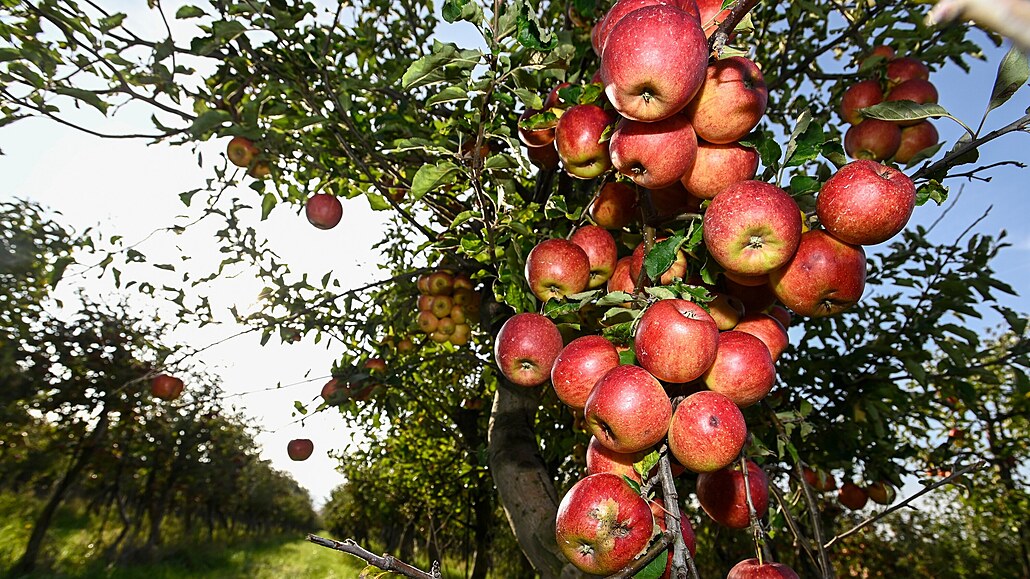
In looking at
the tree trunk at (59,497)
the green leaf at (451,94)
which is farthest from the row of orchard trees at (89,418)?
the green leaf at (451,94)

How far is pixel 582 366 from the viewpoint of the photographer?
140cm

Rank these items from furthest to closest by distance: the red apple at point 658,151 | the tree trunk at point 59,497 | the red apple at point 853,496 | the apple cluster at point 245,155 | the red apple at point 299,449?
1. the tree trunk at point 59,497
2. the red apple at point 299,449
3. the red apple at point 853,496
4. the apple cluster at point 245,155
5. the red apple at point 658,151

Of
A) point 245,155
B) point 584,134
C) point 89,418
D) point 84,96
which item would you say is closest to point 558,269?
point 584,134

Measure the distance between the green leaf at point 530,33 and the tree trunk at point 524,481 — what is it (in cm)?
181

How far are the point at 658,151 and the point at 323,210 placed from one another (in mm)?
2480

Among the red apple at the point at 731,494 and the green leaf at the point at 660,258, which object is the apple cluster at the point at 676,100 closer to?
the green leaf at the point at 660,258

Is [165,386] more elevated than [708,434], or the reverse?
[165,386]

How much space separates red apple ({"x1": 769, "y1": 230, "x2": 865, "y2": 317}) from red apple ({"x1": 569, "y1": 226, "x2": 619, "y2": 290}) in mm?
610

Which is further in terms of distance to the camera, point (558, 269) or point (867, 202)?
point (558, 269)

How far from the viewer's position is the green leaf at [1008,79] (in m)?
1.09

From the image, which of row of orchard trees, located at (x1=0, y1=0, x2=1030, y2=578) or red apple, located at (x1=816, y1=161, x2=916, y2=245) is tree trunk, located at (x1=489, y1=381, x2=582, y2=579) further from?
red apple, located at (x1=816, y1=161, x2=916, y2=245)

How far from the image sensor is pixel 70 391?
30.6 feet

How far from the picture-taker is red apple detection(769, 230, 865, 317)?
1.28 m

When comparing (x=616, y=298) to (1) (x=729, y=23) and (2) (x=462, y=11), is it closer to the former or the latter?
(1) (x=729, y=23)
